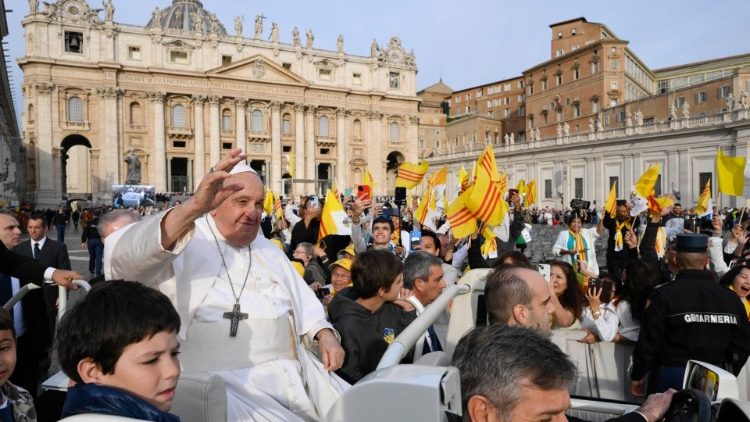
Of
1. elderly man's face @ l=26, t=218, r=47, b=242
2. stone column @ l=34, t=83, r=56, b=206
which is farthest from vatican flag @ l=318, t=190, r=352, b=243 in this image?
stone column @ l=34, t=83, r=56, b=206

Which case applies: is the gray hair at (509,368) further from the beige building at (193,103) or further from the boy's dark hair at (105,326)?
the beige building at (193,103)

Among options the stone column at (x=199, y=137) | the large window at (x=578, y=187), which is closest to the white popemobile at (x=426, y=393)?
the large window at (x=578, y=187)

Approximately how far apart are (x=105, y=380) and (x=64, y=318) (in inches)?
8.3

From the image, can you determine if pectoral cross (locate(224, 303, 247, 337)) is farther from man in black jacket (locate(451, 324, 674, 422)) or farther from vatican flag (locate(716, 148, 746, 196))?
vatican flag (locate(716, 148, 746, 196))

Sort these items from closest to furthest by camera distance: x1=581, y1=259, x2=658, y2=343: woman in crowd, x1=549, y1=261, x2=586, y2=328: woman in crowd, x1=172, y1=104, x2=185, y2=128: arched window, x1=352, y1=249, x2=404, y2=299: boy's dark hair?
x1=352, y1=249, x2=404, y2=299: boy's dark hair < x1=581, y1=259, x2=658, y2=343: woman in crowd < x1=549, y1=261, x2=586, y2=328: woman in crowd < x1=172, y1=104, x2=185, y2=128: arched window

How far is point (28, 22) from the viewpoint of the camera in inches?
1652

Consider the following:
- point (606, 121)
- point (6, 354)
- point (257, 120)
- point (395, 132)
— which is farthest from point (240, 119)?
point (6, 354)

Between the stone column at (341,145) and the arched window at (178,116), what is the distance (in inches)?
575

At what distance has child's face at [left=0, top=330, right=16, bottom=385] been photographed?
81.3 inches

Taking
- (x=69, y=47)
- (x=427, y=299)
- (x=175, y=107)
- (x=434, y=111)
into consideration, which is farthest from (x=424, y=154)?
(x=427, y=299)

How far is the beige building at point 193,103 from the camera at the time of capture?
140 feet

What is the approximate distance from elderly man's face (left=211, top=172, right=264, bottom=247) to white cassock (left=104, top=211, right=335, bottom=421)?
0.17ft

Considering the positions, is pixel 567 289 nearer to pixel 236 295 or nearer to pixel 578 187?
pixel 236 295

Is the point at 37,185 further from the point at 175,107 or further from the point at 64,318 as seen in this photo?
the point at 64,318
